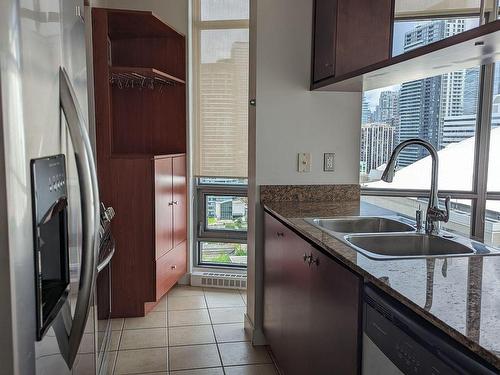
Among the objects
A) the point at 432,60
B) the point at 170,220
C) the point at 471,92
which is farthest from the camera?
the point at 471,92

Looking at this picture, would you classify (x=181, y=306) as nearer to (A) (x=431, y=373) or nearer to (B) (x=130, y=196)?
(B) (x=130, y=196)

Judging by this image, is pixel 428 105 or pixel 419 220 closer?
pixel 419 220

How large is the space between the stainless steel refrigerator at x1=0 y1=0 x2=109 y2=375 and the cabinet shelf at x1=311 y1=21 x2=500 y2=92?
43.0 inches

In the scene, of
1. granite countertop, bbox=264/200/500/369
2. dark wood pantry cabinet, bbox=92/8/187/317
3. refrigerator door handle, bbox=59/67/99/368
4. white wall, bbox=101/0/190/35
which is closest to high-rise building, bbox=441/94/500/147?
dark wood pantry cabinet, bbox=92/8/187/317

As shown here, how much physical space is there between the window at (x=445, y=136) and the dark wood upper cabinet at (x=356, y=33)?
4.65ft

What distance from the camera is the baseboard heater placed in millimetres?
3914

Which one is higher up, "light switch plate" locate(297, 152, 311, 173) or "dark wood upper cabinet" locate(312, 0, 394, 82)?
"dark wood upper cabinet" locate(312, 0, 394, 82)

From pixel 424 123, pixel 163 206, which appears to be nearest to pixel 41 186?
pixel 163 206

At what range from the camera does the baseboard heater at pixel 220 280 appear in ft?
12.8

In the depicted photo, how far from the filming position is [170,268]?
3.61 m

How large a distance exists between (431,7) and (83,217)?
1.84m

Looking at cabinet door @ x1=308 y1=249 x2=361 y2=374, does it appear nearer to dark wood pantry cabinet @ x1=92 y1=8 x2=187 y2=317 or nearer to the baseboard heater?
dark wood pantry cabinet @ x1=92 y1=8 x2=187 y2=317

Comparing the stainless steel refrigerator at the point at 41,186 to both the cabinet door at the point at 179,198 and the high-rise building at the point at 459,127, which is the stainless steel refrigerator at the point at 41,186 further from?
the high-rise building at the point at 459,127

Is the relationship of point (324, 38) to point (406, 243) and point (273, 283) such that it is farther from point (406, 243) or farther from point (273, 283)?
point (273, 283)
